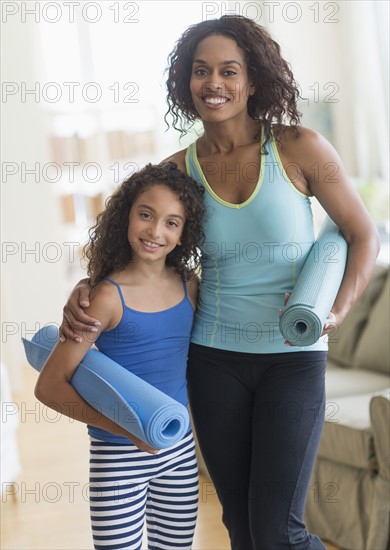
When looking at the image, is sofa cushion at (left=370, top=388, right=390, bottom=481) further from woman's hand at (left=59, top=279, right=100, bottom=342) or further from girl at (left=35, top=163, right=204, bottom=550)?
woman's hand at (left=59, top=279, right=100, bottom=342)

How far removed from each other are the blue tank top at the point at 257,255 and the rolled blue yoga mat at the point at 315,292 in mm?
57

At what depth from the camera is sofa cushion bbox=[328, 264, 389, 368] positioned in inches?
145

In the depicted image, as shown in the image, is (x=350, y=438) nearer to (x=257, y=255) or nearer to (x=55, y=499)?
(x=257, y=255)

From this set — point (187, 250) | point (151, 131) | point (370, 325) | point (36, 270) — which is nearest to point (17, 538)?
point (370, 325)

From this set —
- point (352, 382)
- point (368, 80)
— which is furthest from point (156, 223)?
point (368, 80)

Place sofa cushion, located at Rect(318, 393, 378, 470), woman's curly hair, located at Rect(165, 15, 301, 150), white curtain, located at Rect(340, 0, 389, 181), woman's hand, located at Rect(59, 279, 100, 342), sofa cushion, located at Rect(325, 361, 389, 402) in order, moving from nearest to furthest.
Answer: woman's hand, located at Rect(59, 279, 100, 342), woman's curly hair, located at Rect(165, 15, 301, 150), sofa cushion, located at Rect(318, 393, 378, 470), sofa cushion, located at Rect(325, 361, 389, 402), white curtain, located at Rect(340, 0, 389, 181)

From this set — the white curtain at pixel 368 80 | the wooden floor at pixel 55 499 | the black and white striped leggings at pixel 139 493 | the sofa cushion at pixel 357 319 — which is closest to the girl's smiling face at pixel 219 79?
the black and white striped leggings at pixel 139 493

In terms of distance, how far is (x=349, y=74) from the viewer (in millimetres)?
5273

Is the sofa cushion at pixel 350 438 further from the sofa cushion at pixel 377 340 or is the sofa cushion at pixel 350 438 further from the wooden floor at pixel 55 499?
the sofa cushion at pixel 377 340

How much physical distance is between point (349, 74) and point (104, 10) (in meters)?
1.82

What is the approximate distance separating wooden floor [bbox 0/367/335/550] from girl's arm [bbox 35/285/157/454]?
4.59ft

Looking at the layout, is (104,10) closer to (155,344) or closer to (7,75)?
(7,75)

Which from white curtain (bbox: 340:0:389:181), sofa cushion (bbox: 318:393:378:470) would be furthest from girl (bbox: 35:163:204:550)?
white curtain (bbox: 340:0:389:181)

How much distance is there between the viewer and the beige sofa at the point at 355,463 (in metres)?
2.82
